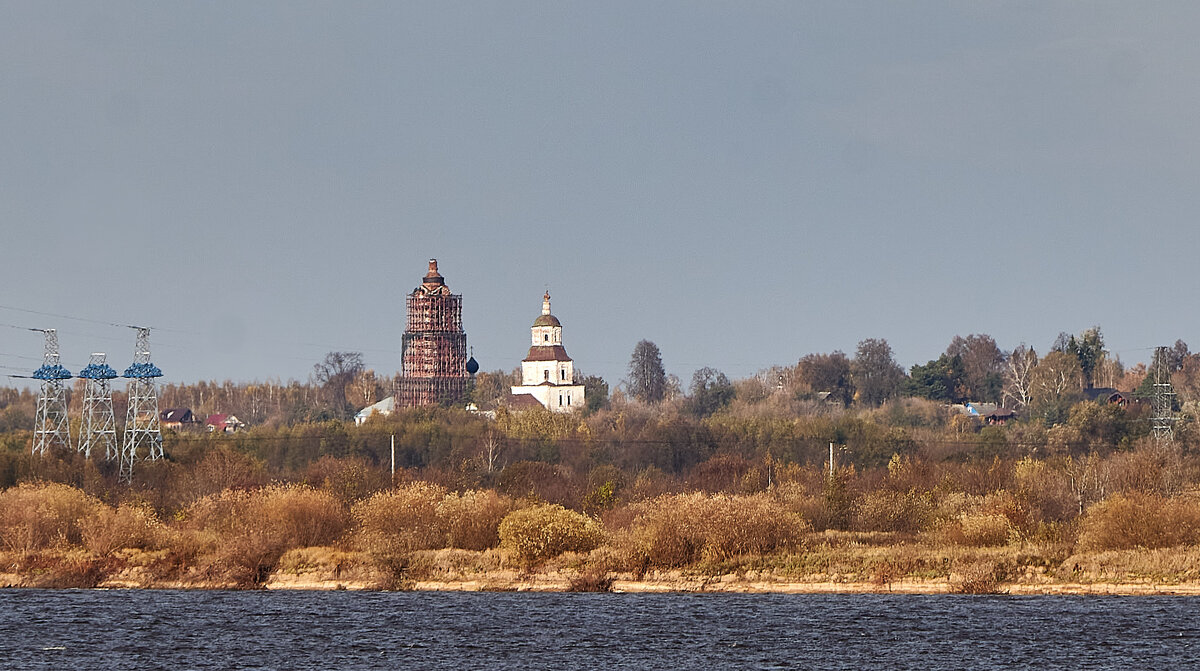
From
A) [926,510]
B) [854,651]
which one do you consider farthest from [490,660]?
[926,510]

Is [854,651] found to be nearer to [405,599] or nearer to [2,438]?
[405,599]

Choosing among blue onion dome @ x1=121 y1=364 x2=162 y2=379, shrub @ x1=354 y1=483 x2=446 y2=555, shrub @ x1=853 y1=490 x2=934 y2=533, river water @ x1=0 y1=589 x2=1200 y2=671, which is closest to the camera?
river water @ x1=0 y1=589 x2=1200 y2=671

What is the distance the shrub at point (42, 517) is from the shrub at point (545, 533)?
23712 millimetres

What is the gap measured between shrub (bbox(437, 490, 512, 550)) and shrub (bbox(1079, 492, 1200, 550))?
27.9 meters

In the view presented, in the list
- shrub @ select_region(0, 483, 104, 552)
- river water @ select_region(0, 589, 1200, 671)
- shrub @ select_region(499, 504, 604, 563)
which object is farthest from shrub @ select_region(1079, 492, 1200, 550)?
shrub @ select_region(0, 483, 104, 552)

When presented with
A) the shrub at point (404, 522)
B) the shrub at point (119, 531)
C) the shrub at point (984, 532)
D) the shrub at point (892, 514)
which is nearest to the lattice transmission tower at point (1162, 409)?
the shrub at point (892, 514)

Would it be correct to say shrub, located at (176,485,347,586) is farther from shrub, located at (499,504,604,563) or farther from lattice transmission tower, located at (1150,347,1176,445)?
lattice transmission tower, located at (1150,347,1176,445)

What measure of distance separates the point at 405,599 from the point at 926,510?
3053 centimetres

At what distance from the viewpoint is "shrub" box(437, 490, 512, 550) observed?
86438 mm

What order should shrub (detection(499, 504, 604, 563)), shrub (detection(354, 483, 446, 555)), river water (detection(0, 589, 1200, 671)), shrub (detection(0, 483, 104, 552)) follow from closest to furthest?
river water (detection(0, 589, 1200, 671)), shrub (detection(499, 504, 604, 563)), shrub (detection(354, 483, 446, 555)), shrub (detection(0, 483, 104, 552))

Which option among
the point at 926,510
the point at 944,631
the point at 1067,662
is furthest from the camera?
the point at 926,510

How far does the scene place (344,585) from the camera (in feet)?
274

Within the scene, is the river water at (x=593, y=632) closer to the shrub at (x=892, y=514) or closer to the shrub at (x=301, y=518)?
the shrub at (x=301, y=518)

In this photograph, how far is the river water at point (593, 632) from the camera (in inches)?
2347
